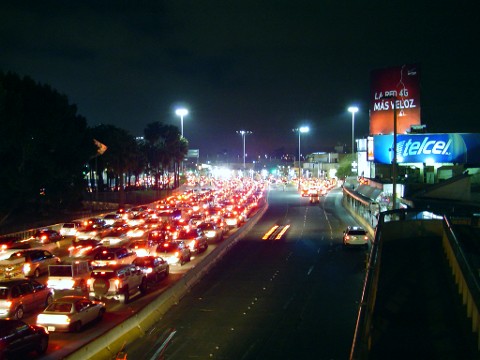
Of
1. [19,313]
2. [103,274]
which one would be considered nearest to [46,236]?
[103,274]

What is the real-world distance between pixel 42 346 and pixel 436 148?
56801mm

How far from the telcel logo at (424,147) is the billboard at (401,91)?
5594 mm

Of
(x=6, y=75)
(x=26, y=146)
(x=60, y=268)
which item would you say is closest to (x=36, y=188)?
(x=26, y=146)

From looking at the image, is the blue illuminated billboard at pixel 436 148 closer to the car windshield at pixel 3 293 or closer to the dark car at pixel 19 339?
the car windshield at pixel 3 293

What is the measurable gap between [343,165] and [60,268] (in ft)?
409

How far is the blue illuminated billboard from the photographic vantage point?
63562mm

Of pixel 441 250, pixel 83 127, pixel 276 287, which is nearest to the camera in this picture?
pixel 441 250

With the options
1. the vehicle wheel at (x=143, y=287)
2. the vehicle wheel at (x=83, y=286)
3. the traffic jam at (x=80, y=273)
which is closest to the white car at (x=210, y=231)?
the traffic jam at (x=80, y=273)

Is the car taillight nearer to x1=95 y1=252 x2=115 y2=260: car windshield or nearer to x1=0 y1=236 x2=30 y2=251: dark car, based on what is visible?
x1=95 y1=252 x2=115 y2=260: car windshield

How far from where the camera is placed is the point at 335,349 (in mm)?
16453

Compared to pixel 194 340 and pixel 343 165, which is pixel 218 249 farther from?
pixel 343 165

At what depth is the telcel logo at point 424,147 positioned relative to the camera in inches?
2532

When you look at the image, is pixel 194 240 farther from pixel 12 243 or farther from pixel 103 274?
pixel 103 274

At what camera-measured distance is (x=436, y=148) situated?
64625mm
